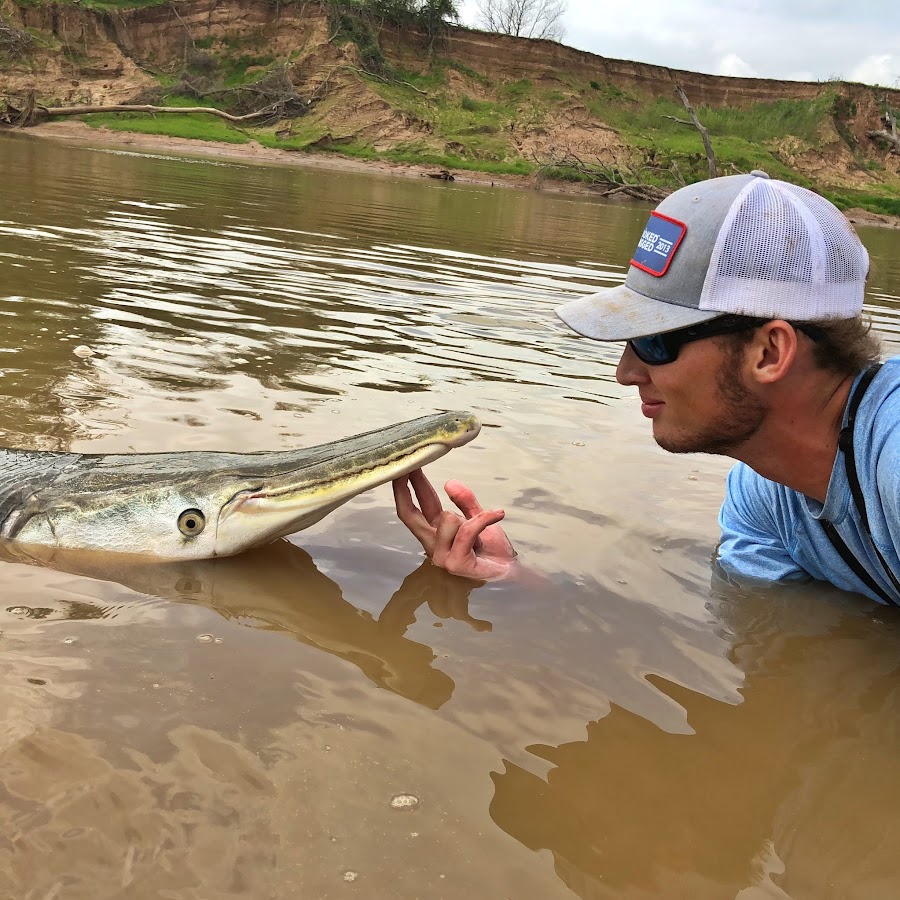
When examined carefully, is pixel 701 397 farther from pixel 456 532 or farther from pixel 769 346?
pixel 456 532

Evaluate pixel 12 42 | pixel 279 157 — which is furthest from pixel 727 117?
pixel 12 42

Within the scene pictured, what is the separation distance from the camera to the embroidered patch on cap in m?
2.50

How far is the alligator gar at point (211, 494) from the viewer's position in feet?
9.25

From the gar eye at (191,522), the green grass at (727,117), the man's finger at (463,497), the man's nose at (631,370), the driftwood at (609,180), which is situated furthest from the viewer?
the green grass at (727,117)

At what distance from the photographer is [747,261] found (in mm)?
2367

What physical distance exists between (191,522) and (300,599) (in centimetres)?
47

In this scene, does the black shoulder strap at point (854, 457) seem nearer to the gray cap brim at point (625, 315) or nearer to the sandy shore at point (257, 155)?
the gray cap brim at point (625, 315)

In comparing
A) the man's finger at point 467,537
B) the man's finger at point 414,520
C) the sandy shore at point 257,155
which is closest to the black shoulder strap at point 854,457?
the man's finger at point 467,537

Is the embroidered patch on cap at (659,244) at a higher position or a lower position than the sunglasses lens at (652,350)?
higher

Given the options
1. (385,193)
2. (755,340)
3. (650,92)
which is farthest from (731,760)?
(650,92)

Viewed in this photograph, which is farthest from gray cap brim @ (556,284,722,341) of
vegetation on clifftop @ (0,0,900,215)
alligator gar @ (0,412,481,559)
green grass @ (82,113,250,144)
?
green grass @ (82,113,250,144)

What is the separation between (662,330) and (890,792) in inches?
49.0

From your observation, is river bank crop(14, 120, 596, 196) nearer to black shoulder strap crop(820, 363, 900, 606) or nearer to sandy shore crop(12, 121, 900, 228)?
sandy shore crop(12, 121, 900, 228)

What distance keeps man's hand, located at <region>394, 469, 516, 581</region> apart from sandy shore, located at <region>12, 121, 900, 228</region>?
31.1 m
